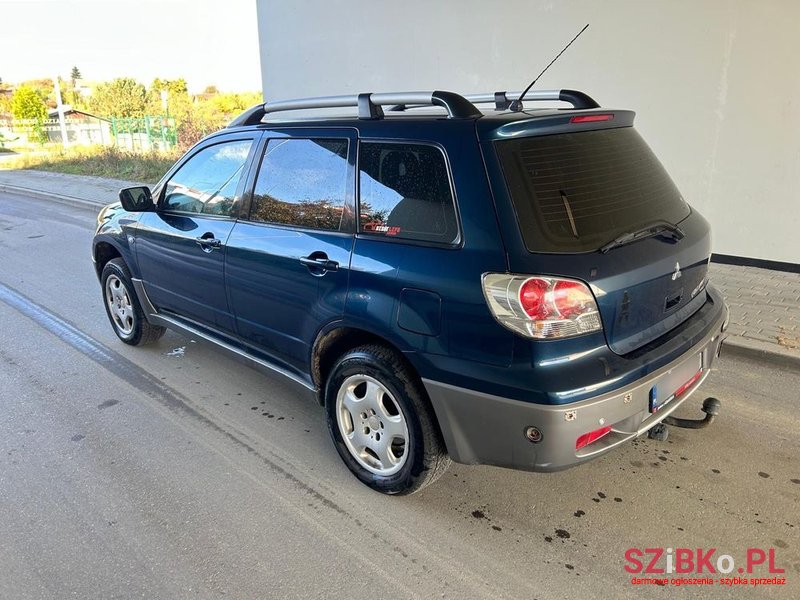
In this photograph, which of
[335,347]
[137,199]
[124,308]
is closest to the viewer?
[335,347]

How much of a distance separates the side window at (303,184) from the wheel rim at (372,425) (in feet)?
2.73

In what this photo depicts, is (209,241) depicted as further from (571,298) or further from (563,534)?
(563,534)

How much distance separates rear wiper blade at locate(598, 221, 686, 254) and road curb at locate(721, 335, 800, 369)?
223cm

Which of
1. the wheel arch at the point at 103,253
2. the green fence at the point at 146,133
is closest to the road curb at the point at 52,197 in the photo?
the green fence at the point at 146,133

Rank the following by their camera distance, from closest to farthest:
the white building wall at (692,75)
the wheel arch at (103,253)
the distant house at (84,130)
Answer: the wheel arch at (103,253) < the white building wall at (692,75) < the distant house at (84,130)

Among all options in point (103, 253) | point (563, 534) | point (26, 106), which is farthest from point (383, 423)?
point (26, 106)

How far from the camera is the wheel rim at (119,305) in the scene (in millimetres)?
4867

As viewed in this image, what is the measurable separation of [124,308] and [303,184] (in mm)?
2592

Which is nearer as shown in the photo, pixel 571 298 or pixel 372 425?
pixel 571 298

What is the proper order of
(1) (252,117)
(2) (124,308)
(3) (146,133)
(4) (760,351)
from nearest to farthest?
(1) (252,117) < (4) (760,351) < (2) (124,308) < (3) (146,133)

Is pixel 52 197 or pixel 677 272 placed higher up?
pixel 677 272

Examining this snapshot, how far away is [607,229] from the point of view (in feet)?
8.34

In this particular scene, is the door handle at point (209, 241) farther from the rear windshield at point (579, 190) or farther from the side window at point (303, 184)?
the rear windshield at point (579, 190)

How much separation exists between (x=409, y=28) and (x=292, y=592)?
8.93 meters
